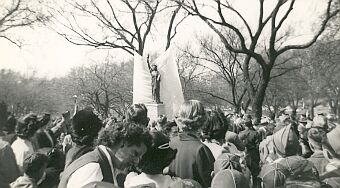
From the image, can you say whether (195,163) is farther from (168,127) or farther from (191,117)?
(168,127)

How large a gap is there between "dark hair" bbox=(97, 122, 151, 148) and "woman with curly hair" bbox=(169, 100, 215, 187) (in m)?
0.45

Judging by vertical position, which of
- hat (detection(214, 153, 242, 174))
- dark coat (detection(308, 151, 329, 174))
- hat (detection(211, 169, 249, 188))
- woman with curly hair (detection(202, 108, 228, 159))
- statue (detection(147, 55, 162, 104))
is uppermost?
statue (detection(147, 55, 162, 104))

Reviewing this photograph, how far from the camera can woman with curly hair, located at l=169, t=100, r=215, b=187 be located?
7.99 feet

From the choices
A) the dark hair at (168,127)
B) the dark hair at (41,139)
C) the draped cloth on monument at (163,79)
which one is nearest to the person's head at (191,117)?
the dark hair at (41,139)

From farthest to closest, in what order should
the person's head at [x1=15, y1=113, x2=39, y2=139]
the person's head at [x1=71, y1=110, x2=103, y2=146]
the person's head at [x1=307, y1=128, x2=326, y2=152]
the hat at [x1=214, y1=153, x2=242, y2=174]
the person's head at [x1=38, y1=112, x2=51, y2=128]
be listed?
the person's head at [x1=38, y1=112, x2=51, y2=128], the person's head at [x1=15, y1=113, x2=39, y2=139], the person's head at [x1=307, y1=128, x2=326, y2=152], the person's head at [x1=71, y1=110, x2=103, y2=146], the hat at [x1=214, y1=153, x2=242, y2=174]

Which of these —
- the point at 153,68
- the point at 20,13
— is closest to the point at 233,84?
the point at 153,68

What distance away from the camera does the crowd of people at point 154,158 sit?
6.65 ft

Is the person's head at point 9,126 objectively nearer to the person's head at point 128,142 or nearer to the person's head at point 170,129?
the person's head at point 170,129

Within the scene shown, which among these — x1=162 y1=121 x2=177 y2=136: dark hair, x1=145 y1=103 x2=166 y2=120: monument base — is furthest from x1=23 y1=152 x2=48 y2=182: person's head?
x1=145 y1=103 x2=166 y2=120: monument base

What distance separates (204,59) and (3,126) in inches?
640

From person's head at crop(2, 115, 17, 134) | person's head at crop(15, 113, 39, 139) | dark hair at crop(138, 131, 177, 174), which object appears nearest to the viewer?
dark hair at crop(138, 131, 177, 174)

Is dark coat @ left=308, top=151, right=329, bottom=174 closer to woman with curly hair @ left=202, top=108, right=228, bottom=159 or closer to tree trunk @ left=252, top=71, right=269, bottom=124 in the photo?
woman with curly hair @ left=202, top=108, right=228, bottom=159

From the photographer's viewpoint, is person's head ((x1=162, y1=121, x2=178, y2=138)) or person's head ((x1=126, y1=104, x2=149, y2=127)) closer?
person's head ((x1=126, y1=104, x2=149, y2=127))

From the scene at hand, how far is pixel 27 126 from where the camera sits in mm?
3312
